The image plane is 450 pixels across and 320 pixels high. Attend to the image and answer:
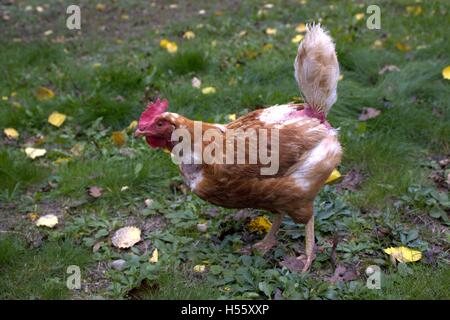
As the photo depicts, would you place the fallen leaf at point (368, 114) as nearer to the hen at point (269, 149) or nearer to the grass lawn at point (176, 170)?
the grass lawn at point (176, 170)

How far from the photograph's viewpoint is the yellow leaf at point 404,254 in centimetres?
298

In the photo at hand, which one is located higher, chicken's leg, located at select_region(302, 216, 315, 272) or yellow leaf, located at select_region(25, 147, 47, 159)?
chicken's leg, located at select_region(302, 216, 315, 272)

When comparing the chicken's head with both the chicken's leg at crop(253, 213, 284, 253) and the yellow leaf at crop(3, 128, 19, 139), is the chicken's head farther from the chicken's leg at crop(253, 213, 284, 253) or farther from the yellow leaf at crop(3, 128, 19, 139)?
the yellow leaf at crop(3, 128, 19, 139)

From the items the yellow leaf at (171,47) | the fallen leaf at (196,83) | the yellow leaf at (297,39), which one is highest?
the yellow leaf at (297,39)

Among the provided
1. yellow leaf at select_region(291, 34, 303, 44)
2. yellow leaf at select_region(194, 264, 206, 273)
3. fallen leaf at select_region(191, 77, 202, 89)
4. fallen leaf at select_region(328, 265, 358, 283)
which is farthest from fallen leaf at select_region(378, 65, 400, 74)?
yellow leaf at select_region(194, 264, 206, 273)

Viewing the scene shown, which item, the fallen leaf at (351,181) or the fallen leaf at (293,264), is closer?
the fallen leaf at (293,264)

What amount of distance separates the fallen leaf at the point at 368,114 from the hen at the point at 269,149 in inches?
62.4

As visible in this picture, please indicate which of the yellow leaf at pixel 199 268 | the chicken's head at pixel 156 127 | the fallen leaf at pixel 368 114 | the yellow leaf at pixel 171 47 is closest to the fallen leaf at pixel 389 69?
the fallen leaf at pixel 368 114

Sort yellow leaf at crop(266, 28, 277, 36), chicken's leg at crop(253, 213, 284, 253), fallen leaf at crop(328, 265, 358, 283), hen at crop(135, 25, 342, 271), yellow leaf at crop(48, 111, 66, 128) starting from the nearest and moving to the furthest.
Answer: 1. hen at crop(135, 25, 342, 271)
2. fallen leaf at crop(328, 265, 358, 283)
3. chicken's leg at crop(253, 213, 284, 253)
4. yellow leaf at crop(48, 111, 66, 128)
5. yellow leaf at crop(266, 28, 277, 36)

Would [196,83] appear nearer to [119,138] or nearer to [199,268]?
[119,138]

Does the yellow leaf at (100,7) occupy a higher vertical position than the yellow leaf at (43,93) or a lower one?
higher

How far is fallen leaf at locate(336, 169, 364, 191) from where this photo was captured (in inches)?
149

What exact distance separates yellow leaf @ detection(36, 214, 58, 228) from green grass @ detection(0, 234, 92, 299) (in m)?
0.18

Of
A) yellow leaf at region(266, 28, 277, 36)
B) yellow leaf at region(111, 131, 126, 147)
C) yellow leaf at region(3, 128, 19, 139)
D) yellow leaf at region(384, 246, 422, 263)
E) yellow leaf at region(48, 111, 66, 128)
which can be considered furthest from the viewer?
yellow leaf at region(266, 28, 277, 36)
